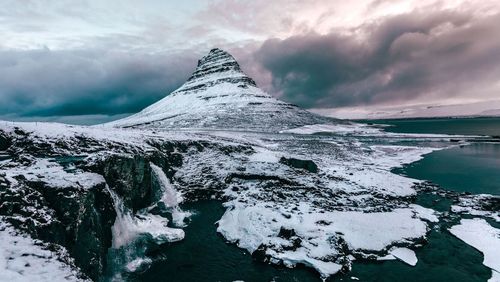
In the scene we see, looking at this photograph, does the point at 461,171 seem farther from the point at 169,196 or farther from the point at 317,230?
the point at 169,196

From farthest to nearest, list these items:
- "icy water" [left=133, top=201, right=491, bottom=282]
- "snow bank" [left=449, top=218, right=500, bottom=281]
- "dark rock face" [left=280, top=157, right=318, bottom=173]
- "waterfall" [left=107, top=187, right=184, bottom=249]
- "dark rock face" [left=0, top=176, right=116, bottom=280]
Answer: "dark rock face" [left=280, top=157, right=318, bottom=173] → "waterfall" [left=107, top=187, right=184, bottom=249] → "snow bank" [left=449, top=218, right=500, bottom=281] → "icy water" [left=133, top=201, right=491, bottom=282] → "dark rock face" [left=0, top=176, right=116, bottom=280]

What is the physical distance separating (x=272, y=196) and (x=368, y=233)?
12689 millimetres

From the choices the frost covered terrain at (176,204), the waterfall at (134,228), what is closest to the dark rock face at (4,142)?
the frost covered terrain at (176,204)

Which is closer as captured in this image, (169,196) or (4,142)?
(4,142)

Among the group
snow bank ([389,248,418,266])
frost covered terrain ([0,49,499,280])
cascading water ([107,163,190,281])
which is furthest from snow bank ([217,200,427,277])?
cascading water ([107,163,190,281])

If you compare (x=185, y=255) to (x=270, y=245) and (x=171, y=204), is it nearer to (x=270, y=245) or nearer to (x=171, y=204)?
(x=270, y=245)

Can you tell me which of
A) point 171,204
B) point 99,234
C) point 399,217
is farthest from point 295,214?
point 99,234

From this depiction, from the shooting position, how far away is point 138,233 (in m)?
28.8

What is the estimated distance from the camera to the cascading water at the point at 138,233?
23.7 meters

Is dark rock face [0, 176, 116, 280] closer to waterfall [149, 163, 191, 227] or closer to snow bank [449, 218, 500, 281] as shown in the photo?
waterfall [149, 163, 191, 227]

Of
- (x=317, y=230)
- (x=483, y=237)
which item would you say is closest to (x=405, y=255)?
(x=317, y=230)

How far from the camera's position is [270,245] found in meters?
26.3

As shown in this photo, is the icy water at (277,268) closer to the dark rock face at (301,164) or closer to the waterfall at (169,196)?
the waterfall at (169,196)

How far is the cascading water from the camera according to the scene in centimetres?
2367
